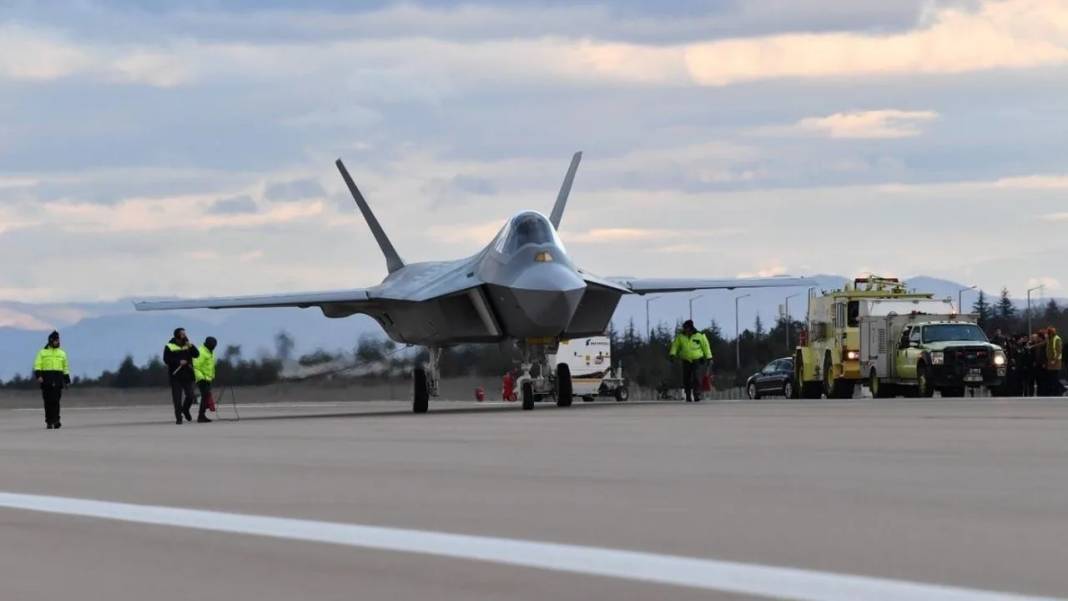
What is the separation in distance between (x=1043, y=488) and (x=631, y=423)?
10.9 meters

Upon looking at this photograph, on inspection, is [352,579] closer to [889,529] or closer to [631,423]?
[889,529]

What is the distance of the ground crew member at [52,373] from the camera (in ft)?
91.1

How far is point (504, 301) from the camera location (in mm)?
Result: 27672

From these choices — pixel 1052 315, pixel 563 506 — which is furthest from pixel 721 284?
pixel 1052 315

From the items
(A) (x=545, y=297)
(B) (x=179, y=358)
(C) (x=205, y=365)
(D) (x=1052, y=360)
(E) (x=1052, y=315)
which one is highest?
(E) (x=1052, y=315)

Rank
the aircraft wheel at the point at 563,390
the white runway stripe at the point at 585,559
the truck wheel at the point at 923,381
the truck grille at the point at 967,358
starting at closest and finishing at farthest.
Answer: the white runway stripe at the point at 585,559 < the aircraft wheel at the point at 563,390 < the truck grille at the point at 967,358 < the truck wheel at the point at 923,381

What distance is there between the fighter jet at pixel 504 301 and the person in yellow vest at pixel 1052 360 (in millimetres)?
5179

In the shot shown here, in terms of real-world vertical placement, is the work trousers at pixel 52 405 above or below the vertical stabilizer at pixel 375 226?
below

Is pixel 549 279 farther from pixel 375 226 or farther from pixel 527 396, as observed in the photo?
pixel 375 226

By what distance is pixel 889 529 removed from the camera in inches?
289

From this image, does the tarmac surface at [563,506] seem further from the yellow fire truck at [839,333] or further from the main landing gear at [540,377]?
the yellow fire truck at [839,333]

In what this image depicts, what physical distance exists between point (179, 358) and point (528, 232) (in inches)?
243

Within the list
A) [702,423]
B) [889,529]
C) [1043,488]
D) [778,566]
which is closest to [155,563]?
[778,566]

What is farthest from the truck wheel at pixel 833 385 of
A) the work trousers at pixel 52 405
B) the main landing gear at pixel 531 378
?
the work trousers at pixel 52 405
